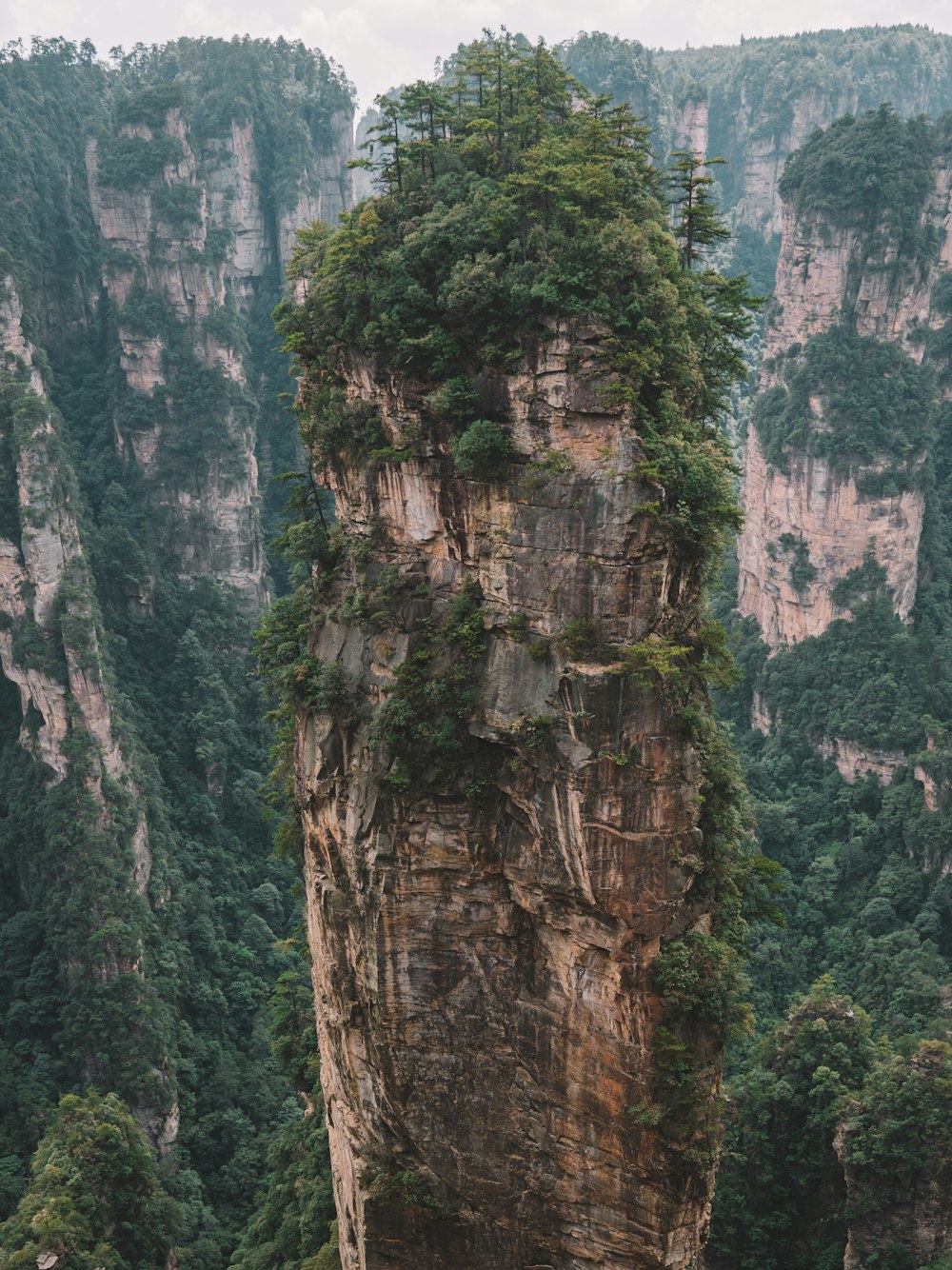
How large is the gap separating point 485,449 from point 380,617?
2917mm

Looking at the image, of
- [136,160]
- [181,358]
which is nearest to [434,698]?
[181,358]

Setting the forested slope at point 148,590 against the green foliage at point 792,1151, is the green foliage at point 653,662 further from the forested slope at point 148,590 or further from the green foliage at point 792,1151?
the green foliage at point 792,1151

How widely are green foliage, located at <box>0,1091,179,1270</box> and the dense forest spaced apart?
11 centimetres

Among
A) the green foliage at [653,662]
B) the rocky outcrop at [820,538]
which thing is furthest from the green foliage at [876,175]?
the green foliage at [653,662]

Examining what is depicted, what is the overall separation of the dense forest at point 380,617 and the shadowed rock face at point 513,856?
184 millimetres

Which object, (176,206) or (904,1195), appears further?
(176,206)

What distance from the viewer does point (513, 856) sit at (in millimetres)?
17656

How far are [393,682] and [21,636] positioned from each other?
3103 centimetres

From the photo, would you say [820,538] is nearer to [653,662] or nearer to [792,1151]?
[792,1151]

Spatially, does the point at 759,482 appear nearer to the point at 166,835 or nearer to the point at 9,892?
the point at 166,835

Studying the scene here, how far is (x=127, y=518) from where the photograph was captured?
61844 mm

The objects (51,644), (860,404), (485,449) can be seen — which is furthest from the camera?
(860,404)

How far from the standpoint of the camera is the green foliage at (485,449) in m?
17.1

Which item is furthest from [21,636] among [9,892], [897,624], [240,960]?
[897,624]
